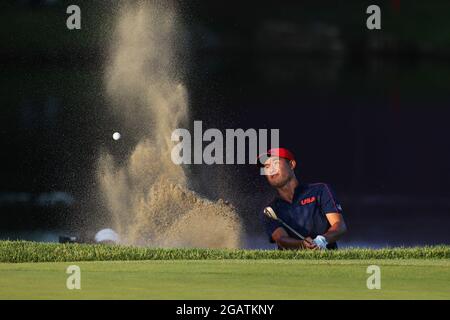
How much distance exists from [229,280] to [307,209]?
3.25 m

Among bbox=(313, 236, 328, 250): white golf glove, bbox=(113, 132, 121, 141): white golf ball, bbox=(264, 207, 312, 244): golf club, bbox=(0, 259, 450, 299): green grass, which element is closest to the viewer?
bbox=(0, 259, 450, 299): green grass

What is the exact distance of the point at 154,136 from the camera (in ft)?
67.1

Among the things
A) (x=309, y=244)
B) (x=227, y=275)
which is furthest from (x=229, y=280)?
(x=309, y=244)

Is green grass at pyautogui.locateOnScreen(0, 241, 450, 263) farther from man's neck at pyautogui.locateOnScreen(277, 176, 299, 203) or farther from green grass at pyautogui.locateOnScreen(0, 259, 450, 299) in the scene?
green grass at pyautogui.locateOnScreen(0, 259, 450, 299)

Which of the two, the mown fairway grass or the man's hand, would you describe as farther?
the man's hand

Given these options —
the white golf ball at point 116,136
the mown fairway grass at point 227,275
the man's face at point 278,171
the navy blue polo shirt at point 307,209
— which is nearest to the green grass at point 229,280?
the mown fairway grass at point 227,275

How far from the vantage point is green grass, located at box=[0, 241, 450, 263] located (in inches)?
615

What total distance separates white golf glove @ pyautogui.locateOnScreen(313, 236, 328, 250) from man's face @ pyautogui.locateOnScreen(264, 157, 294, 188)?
3.23 feet

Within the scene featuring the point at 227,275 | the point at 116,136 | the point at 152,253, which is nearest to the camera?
the point at 227,275

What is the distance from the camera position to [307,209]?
15.2 m

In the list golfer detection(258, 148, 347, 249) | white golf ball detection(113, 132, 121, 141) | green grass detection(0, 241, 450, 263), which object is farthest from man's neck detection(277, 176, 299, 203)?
white golf ball detection(113, 132, 121, 141)

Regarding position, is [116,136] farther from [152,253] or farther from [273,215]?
[273,215]

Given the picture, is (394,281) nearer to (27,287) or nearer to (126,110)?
(27,287)
